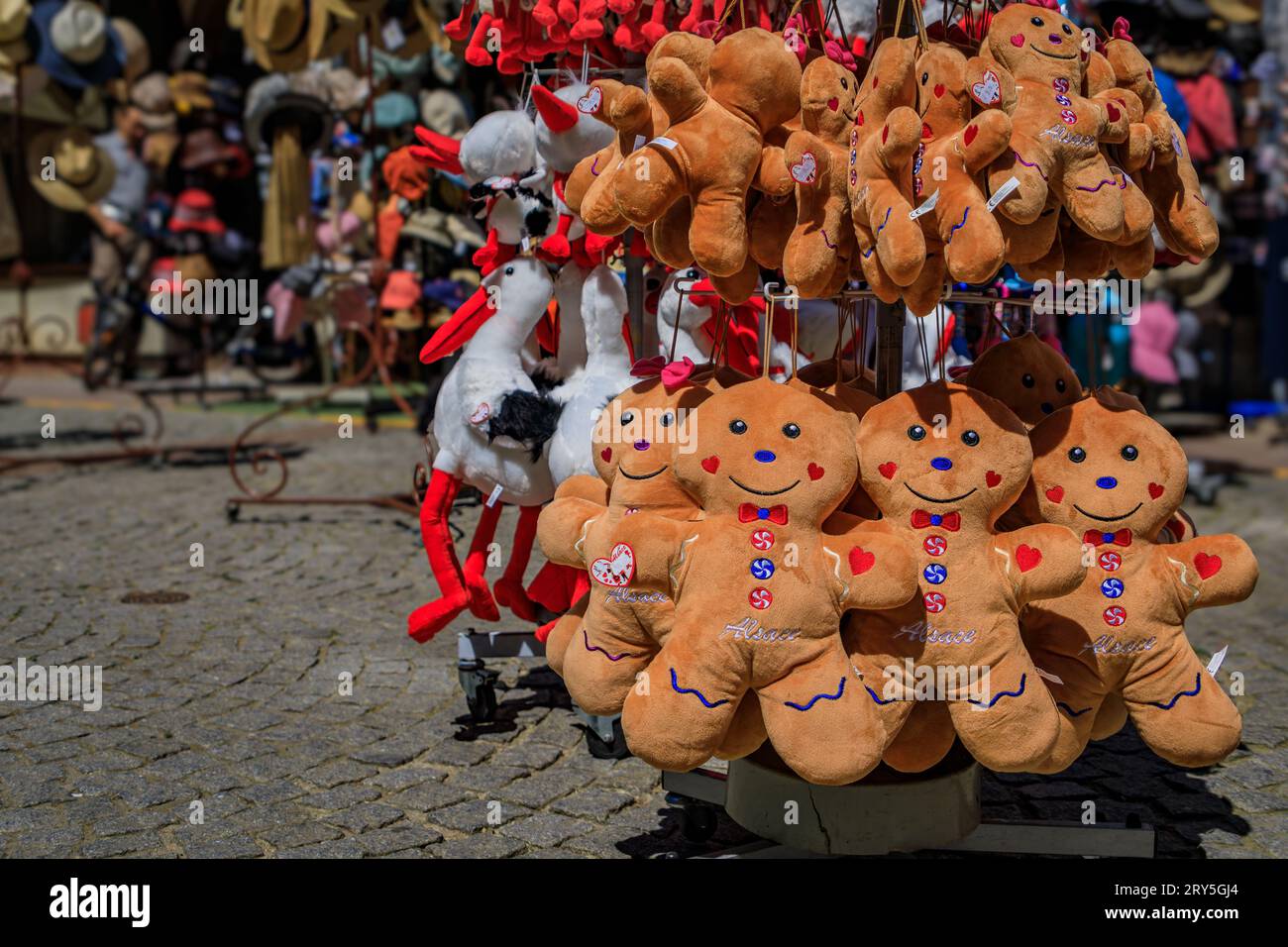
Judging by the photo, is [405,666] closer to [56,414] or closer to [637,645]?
[637,645]

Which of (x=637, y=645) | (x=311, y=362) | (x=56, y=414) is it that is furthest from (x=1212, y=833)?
(x=311, y=362)

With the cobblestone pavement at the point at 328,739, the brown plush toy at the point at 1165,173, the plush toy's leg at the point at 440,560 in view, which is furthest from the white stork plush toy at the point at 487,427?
the brown plush toy at the point at 1165,173

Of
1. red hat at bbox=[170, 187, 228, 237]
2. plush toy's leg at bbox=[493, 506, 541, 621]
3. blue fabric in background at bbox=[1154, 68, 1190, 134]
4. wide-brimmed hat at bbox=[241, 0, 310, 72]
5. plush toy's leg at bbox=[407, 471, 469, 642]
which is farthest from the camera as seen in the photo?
red hat at bbox=[170, 187, 228, 237]

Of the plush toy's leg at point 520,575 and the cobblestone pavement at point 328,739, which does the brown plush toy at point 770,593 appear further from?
the plush toy's leg at point 520,575

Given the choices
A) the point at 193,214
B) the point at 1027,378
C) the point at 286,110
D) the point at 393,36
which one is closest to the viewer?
the point at 1027,378

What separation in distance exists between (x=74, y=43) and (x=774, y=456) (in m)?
9.35

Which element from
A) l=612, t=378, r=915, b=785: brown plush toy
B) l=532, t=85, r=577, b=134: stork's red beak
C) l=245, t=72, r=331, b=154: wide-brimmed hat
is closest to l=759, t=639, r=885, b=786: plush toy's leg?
l=612, t=378, r=915, b=785: brown plush toy

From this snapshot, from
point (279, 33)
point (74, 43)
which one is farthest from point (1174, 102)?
point (74, 43)

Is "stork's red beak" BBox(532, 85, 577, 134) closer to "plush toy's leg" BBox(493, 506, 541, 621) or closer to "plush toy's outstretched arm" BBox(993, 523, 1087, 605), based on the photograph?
"plush toy's leg" BBox(493, 506, 541, 621)

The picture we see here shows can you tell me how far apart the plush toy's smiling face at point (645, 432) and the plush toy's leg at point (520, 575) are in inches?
49.2

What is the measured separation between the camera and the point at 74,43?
1030cm

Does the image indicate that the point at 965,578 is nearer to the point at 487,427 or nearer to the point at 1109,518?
the point at 1109,518

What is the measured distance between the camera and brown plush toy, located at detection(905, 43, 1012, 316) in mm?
2674

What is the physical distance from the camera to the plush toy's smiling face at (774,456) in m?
2.87
